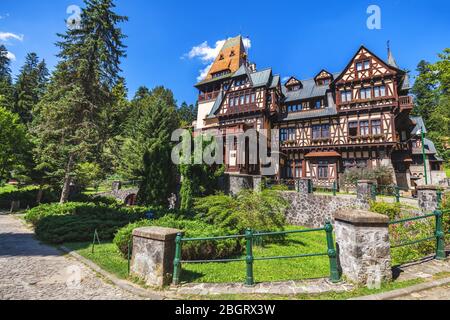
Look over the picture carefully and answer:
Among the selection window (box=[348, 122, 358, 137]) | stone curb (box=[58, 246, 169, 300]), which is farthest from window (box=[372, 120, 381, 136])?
stone curb (box=[58, 246, 169, 300])

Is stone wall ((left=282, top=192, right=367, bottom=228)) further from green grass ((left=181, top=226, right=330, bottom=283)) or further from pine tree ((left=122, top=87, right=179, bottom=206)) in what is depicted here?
pine tree ((left=122, top=87, right=179, bottom=206))

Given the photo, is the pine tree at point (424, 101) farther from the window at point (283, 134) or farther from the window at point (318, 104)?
the window at point (283, 134)

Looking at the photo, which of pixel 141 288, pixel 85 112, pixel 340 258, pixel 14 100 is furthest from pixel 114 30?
pixel 14 100

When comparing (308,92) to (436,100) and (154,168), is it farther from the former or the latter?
(436,100)

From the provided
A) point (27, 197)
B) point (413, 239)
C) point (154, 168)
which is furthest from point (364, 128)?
point (27, 197)

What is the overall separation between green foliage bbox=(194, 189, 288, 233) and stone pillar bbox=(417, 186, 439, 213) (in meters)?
6.75

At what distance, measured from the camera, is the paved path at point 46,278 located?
5.32 m

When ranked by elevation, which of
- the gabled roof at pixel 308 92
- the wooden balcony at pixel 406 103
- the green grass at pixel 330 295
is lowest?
the green grass at pixel 330 295

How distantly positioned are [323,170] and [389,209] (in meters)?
13.2

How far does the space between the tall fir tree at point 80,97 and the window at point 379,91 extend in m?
24.9

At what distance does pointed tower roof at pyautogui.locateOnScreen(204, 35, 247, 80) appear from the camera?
40688 millimetres

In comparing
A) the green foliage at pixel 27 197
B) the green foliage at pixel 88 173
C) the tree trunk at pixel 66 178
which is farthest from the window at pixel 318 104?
the green foliage at pixel 27 197
